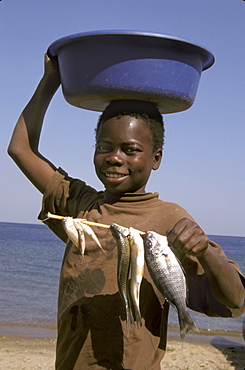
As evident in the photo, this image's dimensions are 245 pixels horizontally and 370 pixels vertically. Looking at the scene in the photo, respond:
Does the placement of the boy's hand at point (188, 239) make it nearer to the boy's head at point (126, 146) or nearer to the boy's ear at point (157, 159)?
the boy's head at point (126, 146)

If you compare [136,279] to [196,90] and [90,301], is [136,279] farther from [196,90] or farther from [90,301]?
[196,90]

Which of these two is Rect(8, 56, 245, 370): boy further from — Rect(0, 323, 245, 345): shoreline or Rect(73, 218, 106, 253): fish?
Rect(0, 323, 245, 345): shoreline

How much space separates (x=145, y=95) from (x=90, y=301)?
1.25 m

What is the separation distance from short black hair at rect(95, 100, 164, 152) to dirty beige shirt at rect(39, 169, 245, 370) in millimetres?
374

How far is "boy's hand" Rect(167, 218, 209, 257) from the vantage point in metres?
2.63

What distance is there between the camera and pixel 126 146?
10.5 feet

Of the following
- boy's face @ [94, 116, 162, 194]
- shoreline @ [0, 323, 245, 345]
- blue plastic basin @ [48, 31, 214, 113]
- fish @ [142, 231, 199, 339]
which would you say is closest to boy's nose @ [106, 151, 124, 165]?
boy's face @ [94, 116, 162, 194]

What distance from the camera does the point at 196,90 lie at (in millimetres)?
3428

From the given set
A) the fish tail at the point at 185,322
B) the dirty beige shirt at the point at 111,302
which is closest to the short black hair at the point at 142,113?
the dirty beige shirt at the point at 111,302

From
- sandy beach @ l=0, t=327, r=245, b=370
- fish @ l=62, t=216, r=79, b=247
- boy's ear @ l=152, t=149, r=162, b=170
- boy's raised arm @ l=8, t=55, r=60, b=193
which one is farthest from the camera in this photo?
sandy beach @ l=0, t=327, r=245, b=370

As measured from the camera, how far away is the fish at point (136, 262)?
278cm

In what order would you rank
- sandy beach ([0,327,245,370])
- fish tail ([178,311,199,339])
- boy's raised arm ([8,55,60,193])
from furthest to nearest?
sandy beach ([0,327,245,370]), boy's raised arm ([8,55,60,193]), fish tail ([178,311,199,339])

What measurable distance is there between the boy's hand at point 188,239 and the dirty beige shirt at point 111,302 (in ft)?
1.23

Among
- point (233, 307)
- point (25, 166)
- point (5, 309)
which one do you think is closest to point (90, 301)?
point (233, 307)
